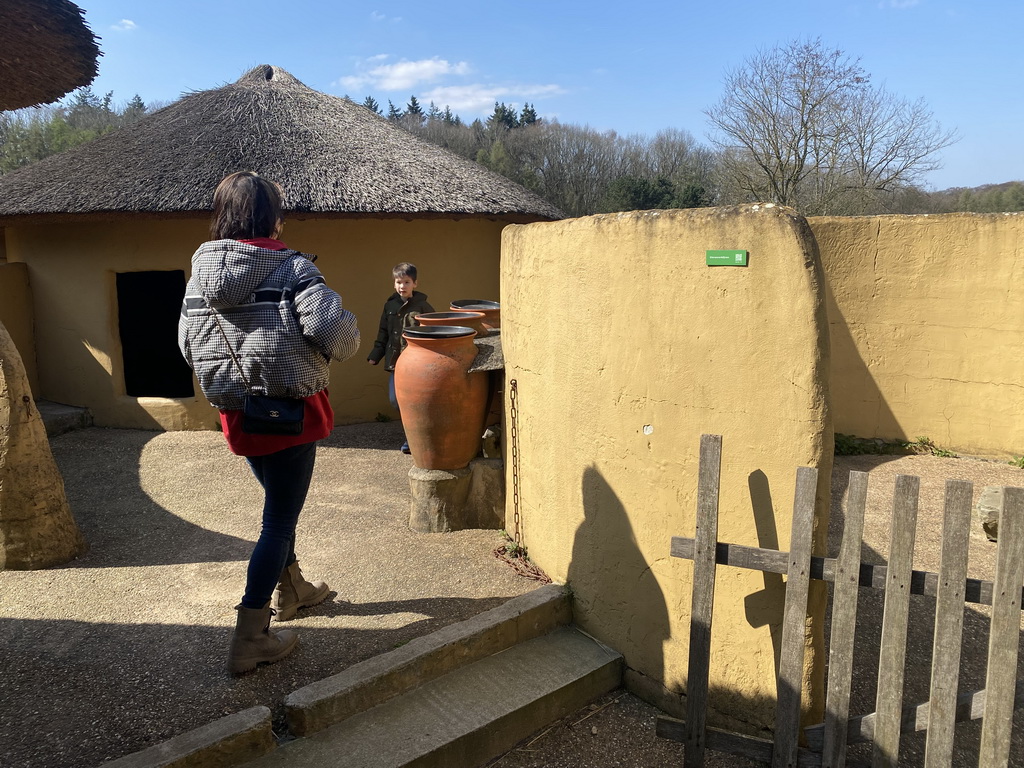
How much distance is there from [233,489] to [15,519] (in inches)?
63.1

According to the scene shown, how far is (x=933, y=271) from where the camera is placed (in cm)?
613

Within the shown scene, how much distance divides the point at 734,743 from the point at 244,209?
2484 millimetres

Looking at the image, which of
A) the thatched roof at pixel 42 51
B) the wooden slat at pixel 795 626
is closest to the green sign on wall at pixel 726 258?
the wooden slat at pixel 795 626

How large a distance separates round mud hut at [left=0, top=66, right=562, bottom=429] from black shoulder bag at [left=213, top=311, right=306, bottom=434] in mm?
4243

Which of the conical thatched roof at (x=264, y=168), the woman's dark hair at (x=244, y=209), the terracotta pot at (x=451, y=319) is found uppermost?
the conical thatched roof at (x=264, y=168)

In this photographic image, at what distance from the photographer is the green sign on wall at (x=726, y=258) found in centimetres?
242

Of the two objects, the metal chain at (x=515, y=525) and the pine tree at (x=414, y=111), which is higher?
the pine tree at (x=414, y=111)

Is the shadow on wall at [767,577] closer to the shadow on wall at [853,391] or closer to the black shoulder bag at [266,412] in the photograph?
the black shoulder bag at [266,412]

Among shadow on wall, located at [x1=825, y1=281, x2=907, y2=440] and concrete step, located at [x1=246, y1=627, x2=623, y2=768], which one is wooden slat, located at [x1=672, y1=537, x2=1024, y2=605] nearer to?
concrete step, located at [x1=246, y1=627, x2=623, y2=768]

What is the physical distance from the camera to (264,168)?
262 inches

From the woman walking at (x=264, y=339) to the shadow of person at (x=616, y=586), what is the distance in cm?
122

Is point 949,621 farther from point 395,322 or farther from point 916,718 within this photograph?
point 395,322

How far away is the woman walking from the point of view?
2.35 meters

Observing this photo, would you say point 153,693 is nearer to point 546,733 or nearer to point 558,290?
point 546,733
